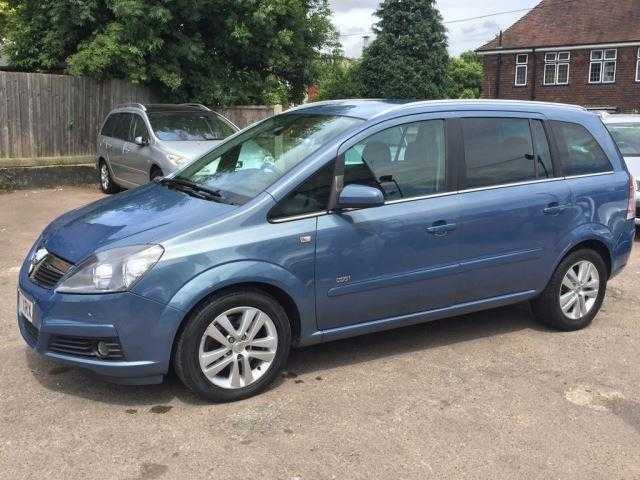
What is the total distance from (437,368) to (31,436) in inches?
96.8

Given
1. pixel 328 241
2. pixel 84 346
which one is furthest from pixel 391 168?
pixel 84 346

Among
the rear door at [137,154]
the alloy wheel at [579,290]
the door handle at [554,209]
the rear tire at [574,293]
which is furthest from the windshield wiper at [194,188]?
the rear door at [137,154]

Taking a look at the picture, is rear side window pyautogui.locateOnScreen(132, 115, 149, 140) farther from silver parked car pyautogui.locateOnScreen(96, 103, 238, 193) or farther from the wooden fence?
the wooden fence

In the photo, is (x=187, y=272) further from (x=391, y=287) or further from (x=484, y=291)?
(x=484, y=291)

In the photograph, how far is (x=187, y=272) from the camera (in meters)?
3.64

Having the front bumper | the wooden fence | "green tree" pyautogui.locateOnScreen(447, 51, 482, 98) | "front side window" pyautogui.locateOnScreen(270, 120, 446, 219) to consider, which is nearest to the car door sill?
"front side window" pyautogui.locateOnScreen(270, 120, 446, 219)

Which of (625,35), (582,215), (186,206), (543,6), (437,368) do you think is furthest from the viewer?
(543,6)

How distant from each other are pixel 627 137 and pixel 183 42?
8.20 m

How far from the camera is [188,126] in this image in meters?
10.8

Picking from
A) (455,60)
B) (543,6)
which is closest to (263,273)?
(543,6)

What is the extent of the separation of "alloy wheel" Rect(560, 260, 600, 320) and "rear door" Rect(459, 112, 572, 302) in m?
0.27

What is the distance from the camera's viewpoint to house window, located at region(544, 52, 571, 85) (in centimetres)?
3428

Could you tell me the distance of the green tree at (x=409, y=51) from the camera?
31.3 metres

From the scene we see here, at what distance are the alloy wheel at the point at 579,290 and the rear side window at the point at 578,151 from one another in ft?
2.33
